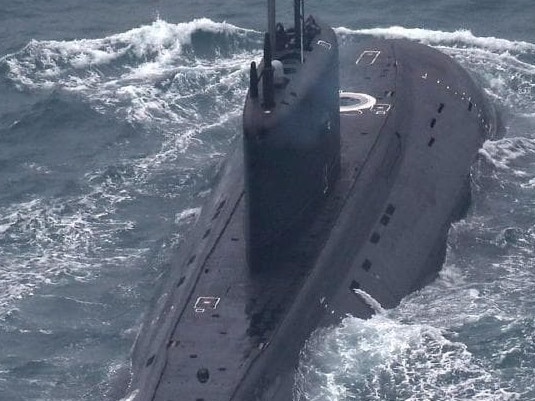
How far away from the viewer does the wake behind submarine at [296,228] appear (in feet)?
115

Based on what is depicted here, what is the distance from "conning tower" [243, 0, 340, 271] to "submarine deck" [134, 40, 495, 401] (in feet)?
3.37

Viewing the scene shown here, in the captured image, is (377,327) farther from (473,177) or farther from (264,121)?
(473,177)

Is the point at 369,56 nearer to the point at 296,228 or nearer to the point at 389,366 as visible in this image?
the point at 296,228

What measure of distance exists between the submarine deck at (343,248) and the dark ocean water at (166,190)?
106 centimetres

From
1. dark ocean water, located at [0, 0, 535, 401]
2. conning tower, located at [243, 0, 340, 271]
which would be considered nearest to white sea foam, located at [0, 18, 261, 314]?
dark ocean water, located at [0, 0, 535, 401]

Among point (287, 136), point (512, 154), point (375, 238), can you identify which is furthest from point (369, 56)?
point (287, 136)

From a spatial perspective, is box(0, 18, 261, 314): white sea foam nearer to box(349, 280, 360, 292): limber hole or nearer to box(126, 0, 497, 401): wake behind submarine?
box(126, 0, 497, 401): wake behind submarine

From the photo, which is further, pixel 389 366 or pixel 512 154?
pixel 512 154

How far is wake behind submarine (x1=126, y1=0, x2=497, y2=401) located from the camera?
35.2 m

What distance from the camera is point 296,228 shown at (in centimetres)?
3947

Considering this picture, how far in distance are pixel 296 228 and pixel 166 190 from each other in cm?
1300

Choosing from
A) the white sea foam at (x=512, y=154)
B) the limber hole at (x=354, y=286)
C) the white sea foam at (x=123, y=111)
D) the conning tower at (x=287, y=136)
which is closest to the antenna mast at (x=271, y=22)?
the conning tower at (x=287, y=136)

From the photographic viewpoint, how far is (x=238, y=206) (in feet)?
142

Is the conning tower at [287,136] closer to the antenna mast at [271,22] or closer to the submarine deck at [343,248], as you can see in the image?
the antenna mast at [271,22]
